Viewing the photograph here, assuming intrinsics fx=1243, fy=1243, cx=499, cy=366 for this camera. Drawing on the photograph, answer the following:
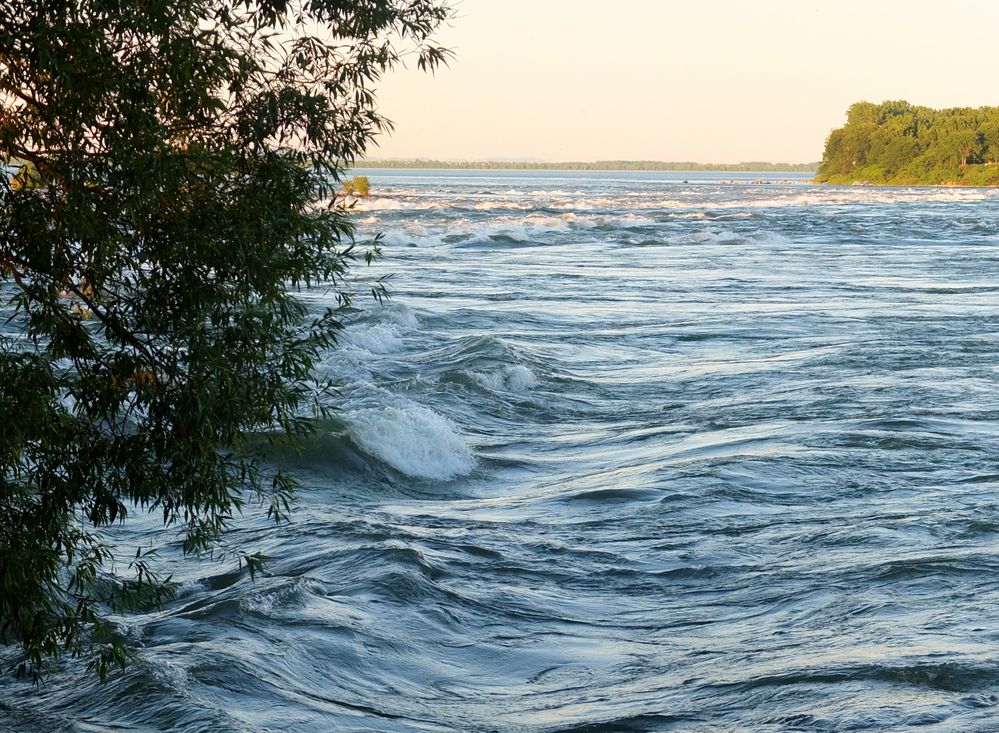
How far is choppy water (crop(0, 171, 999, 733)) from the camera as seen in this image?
22.5 feet

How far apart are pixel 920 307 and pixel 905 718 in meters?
20.2

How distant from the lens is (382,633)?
8.02 metres

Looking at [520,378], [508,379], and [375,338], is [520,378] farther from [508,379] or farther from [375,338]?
[375,338]

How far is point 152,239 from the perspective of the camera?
241 inches

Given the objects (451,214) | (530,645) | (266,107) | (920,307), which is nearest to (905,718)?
(530,645)

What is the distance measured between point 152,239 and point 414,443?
286 inches

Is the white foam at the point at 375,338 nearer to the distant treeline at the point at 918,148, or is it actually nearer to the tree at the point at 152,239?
the tree at the point at 152,239

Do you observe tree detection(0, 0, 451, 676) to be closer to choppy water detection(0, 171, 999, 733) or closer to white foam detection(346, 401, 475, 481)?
choppy water detection(0, 171, 999, 733)

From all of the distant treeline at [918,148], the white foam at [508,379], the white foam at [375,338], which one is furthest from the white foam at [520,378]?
the distant treeline at [918,148]

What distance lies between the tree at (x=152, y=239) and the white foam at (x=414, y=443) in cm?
575

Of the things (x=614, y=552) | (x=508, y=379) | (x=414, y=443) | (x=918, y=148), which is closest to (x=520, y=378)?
(x=508, y=379)

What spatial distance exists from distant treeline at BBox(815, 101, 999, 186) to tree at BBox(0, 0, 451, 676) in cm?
13238

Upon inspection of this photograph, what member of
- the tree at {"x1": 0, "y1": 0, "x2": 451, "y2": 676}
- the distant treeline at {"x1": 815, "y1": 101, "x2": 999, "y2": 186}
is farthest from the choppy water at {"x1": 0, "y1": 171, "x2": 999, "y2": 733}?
the distant treeline at {"x1": 815, "y1": 101, "x2": 999, "y2": 186}

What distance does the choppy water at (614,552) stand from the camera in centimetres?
685
